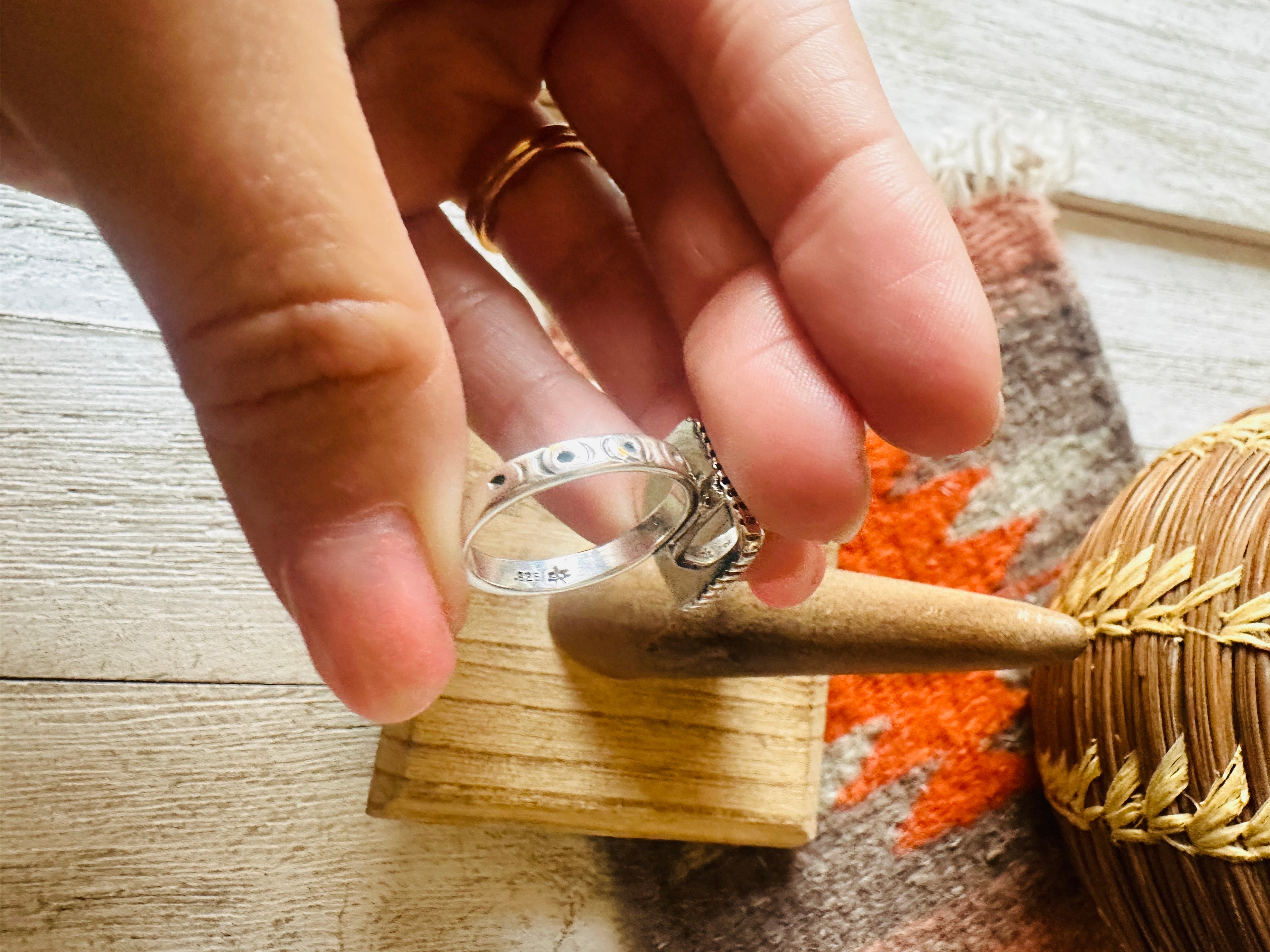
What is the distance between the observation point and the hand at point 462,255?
0.66 feet

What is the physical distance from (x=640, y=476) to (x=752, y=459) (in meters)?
→ 0.10

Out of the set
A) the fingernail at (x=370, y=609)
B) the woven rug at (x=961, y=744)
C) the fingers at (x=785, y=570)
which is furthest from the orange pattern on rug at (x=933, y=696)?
the fingernail at (x=370, y=609)

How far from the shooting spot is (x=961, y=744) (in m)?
0.50

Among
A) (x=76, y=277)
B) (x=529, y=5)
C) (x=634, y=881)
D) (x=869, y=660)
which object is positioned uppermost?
(x=529, y=5)

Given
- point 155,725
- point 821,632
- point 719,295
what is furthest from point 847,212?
point 155,725

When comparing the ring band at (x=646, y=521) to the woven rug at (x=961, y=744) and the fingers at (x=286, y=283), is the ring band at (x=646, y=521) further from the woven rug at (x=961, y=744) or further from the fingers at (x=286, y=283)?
the woven rug at (x=961, y=744)

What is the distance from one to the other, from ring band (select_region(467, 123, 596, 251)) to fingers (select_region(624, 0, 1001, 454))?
0.26 ft

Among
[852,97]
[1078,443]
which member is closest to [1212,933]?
[1078,443]

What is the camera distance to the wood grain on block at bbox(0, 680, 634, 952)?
1.28 ft

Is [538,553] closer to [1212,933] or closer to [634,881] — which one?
[634,881]

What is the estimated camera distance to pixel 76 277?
447mm

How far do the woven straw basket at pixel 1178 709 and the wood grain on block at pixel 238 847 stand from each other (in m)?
0.24

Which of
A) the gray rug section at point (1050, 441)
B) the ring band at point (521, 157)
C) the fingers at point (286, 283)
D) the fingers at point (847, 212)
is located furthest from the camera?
the gray rug section at point (1050, 441)

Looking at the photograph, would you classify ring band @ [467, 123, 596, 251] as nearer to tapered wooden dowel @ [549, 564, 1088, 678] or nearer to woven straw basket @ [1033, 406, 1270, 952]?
tapered wooden dowel @ [549, 564, 1088, 678]
